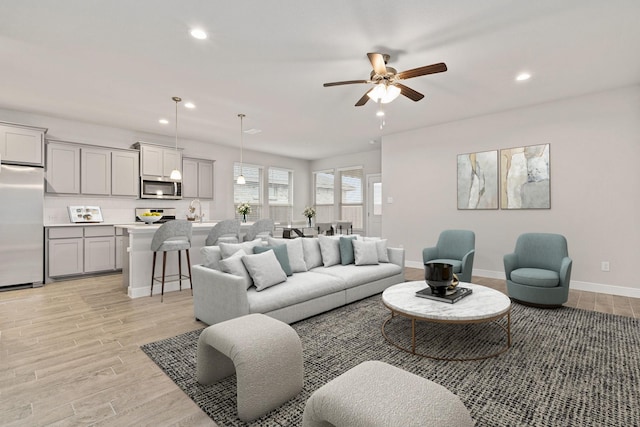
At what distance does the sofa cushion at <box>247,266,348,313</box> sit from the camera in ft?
9.34

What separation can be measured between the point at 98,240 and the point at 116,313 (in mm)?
2584

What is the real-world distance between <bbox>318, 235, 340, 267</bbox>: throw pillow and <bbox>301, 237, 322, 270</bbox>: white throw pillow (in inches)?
2.3

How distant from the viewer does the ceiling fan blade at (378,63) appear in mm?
2782

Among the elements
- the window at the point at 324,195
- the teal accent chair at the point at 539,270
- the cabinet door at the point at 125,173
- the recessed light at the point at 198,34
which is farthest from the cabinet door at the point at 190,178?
the teal accent chair at the point at 539,270

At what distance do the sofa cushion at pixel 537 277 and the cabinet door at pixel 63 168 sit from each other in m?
6.99

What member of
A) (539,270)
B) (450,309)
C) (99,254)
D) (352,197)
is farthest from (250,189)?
(450,309)

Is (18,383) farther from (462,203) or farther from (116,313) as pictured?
(462,203)

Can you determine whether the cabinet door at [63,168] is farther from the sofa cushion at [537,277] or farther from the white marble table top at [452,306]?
the sofa cushion at [537,277]

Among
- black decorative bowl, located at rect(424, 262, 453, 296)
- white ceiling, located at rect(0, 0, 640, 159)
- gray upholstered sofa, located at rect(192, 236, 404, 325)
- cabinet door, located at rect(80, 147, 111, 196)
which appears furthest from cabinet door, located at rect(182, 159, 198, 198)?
black decorative bowl, located at rect(424, 262, 453, 296)

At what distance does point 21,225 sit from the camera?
15.5ft

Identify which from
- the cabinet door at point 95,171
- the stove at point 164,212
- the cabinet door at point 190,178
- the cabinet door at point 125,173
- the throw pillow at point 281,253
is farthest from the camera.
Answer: the cabinet door at point 190,178

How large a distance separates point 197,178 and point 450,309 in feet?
20.0

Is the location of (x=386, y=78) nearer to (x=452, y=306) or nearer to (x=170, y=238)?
(x=452, y=306)

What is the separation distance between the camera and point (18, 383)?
212cm
